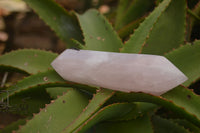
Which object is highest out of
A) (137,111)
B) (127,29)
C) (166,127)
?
(127,29)

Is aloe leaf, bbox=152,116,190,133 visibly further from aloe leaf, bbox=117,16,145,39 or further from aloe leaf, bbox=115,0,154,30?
aloe leaf, bbox=115,0,154,30

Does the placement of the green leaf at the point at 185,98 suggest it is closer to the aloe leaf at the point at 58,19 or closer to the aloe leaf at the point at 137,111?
the aloe leaf at the point at 137,111

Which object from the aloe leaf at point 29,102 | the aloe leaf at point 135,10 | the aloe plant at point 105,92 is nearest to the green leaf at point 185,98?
the aloe plant at point 105,92

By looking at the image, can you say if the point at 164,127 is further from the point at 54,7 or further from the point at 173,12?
the point at 54,7

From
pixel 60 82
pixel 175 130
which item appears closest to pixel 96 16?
pixel 60 82

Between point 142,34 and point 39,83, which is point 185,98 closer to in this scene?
point 142,34

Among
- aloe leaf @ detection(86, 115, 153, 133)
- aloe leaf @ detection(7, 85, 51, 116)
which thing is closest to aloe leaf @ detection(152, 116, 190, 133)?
aloe leaf @ detection(86, 115, 153, 133)

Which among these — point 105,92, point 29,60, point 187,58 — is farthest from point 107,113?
point 29,60
